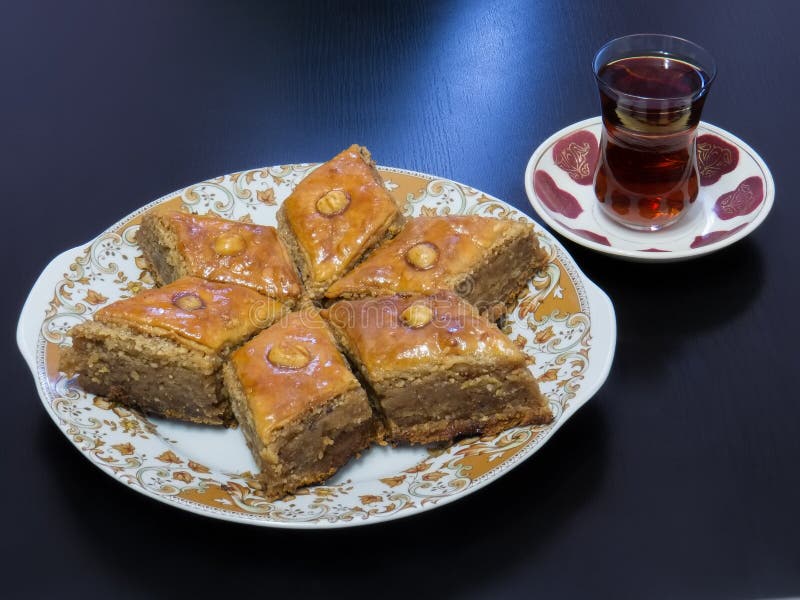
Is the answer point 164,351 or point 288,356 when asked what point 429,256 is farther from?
point 164,351

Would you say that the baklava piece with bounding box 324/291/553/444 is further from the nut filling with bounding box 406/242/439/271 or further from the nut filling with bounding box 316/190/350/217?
the nut filling with bounding box 316/190/350/217

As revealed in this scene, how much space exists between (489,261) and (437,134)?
126 cm

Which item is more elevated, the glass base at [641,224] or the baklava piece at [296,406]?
the baklava piece at [296,406]

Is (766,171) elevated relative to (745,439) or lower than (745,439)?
elevated

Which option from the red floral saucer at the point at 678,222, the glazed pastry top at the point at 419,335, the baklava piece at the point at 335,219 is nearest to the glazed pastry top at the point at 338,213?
the baklava piece at the point at 335,219

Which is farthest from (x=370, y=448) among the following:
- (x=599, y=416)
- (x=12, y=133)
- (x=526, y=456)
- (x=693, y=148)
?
(x=12, y=133)

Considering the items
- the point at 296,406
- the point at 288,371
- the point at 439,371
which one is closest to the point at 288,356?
the point at 288,371

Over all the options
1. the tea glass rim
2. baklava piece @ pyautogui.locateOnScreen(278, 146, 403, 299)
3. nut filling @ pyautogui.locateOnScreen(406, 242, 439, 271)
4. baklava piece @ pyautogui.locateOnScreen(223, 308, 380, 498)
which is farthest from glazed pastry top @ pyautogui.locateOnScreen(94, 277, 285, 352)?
the tea glass rim

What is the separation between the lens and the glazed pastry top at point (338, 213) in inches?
127

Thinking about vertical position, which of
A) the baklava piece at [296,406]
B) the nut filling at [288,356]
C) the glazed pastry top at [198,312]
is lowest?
the baklava piece at [296,406]

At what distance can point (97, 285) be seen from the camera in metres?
3.29

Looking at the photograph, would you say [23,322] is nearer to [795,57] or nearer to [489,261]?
[489,261]

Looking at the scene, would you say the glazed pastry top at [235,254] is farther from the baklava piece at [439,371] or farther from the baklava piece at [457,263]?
the baklava piece at [439,371]

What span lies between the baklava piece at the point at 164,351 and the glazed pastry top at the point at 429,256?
0.39 metres
